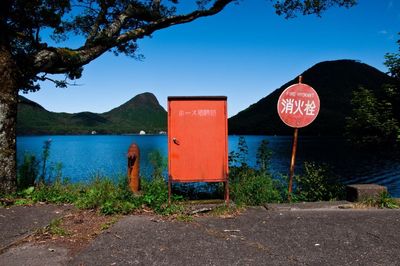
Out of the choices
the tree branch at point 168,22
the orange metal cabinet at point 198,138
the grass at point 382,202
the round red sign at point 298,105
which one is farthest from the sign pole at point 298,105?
the tree branch at point 168,22

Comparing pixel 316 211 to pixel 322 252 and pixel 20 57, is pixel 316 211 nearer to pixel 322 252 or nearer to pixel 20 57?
pixel 322 252

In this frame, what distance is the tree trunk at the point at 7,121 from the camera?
→ 7.20 metres

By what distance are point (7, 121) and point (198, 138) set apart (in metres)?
3.81

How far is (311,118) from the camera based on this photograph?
746 cm

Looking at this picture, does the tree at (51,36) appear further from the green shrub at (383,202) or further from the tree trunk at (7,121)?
the green shrub at (383,202)

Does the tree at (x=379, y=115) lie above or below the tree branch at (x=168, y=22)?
below

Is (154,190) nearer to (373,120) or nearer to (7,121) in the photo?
(7,121)

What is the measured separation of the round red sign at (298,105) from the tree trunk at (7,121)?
533 cm

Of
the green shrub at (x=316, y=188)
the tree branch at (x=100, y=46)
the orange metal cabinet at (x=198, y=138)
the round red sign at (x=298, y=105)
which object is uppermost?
the tree branch at (x=100, y=46)

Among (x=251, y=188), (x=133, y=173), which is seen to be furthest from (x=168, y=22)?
(x=251, y=188)

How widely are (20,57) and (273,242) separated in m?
6.46

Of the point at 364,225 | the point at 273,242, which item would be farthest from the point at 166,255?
the point at 364,225

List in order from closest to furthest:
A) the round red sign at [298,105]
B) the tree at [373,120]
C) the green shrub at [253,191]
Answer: the green shrub at [253,191] < the round red sign at [298,105] < the tree at [373,120]

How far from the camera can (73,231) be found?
517cm
